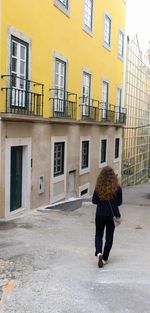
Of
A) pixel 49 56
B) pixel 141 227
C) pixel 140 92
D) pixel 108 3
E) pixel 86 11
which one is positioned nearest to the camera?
pixel 141 227

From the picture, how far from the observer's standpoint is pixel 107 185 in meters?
6.41

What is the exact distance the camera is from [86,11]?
55.2 feet

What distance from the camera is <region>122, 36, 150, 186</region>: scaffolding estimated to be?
25266 millimetres

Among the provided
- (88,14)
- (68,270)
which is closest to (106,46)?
(88,14)

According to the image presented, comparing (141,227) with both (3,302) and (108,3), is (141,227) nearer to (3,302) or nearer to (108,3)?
(3,302)

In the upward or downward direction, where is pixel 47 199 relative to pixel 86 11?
downward

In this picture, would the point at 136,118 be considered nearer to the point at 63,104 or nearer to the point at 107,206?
the point at 63,104

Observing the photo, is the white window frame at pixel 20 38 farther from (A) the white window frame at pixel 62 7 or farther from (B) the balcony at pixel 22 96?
(A) the white window frame at pixel 62 7

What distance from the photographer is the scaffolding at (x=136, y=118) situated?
82.9 ft

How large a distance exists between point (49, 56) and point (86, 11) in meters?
4.80

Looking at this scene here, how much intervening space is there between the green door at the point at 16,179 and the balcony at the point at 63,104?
240 cm

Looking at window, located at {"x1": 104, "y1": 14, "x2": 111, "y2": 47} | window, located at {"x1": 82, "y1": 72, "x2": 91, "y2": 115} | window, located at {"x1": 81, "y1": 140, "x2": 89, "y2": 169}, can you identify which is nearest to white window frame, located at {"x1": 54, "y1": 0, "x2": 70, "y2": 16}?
window, located at {"x1": 82, "y1": 72, "x2": 91, "y2": 115}

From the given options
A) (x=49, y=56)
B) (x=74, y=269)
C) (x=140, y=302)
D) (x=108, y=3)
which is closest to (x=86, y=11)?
(x=108, y=3)

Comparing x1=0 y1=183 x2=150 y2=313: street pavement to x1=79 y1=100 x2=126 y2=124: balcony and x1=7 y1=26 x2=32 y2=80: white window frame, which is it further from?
x1=79 y1=100 x2=126 y2=124: balcony
